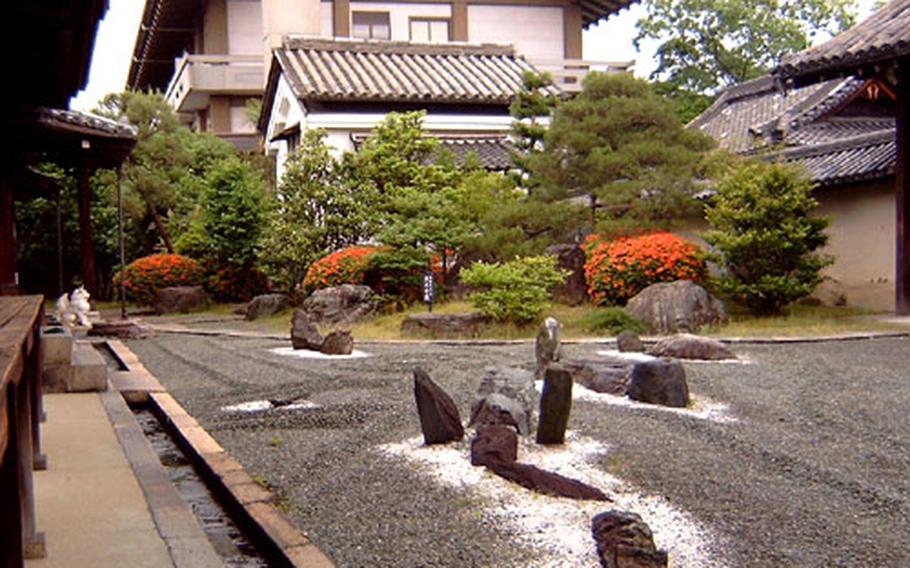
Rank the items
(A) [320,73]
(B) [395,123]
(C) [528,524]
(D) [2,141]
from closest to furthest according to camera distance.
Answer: (C) [528,524] → (D) [2,141] → (B) [395,123] → (A) [320,73]

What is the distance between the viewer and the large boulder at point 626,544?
400 cm

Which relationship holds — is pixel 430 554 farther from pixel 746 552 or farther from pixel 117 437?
pixel 117 437

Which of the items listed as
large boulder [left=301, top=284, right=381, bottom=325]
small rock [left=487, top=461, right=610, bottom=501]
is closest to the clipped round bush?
large boulder [left=301, top=284, right=381, bottom=325]

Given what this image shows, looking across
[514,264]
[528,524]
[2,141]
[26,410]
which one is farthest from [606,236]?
[26,410]

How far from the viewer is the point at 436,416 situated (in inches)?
253

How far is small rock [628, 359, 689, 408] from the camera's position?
787 centimetres

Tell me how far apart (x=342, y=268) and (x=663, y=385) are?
9.76 meters

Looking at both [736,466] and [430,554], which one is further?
[736,466]

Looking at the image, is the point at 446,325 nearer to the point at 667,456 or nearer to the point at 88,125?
the point at 88,125

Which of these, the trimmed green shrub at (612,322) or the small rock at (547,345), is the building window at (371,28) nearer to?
the trimmed green shrub at (612,322)

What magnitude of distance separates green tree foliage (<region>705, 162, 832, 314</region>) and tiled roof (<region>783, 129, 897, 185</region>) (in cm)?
159

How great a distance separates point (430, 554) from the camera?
4.40 m

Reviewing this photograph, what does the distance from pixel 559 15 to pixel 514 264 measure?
2163 cm

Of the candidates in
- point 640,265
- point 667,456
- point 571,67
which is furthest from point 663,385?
point 571,67
